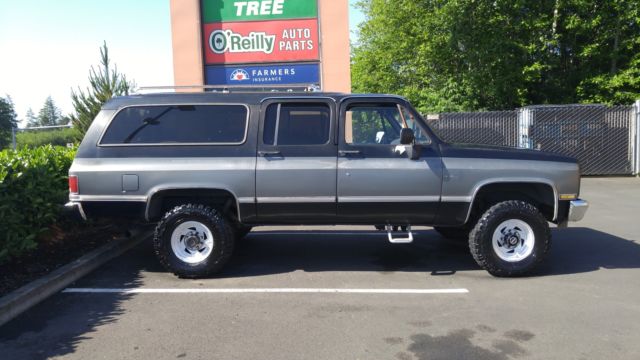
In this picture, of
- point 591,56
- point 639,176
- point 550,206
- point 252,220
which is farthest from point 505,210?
point 591,56

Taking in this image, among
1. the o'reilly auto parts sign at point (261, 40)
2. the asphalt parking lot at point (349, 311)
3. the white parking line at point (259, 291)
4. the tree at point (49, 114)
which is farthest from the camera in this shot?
the tree at point (49, 114)

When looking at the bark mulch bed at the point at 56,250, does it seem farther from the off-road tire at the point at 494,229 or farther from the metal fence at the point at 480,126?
the metal fence at the point at 480,126

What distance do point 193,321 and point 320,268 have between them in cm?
204

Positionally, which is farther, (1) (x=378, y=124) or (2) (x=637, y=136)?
(2) (x=637, y=136)

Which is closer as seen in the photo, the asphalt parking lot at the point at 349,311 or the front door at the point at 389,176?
the asphalt parking lot at the point at 349,311

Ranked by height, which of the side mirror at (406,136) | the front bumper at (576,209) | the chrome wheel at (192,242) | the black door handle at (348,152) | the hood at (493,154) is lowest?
the chrome wheel at (192,242)

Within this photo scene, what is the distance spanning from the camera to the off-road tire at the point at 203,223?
566cm

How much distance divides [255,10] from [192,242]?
386 inches

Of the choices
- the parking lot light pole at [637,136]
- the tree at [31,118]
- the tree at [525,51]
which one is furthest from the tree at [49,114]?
the parking lot light pole at [637,136]

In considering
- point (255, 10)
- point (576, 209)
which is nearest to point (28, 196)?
point (576, 209)

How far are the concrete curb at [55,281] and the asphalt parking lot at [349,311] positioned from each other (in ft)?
0.35

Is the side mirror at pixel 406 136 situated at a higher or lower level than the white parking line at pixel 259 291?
higher

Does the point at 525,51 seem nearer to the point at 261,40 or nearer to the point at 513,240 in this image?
the point at 261,40

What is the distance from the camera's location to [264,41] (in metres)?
14.0
